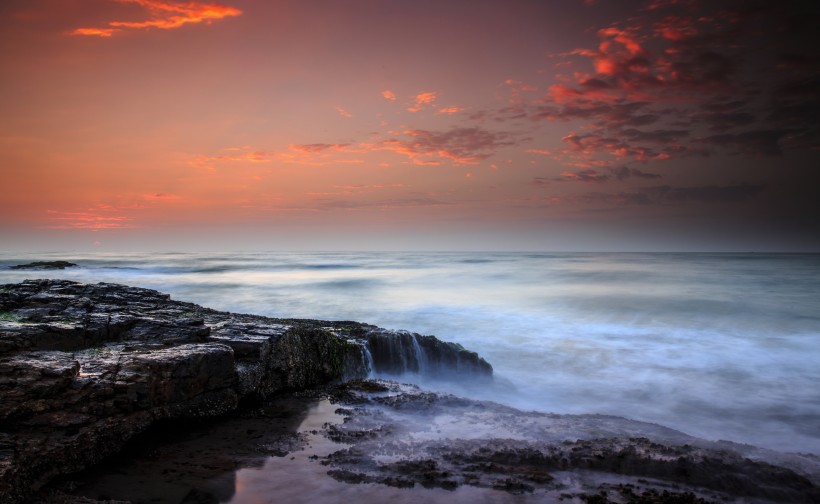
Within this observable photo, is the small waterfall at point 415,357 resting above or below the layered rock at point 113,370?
below

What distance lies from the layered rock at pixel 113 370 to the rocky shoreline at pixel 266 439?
16 millimetres

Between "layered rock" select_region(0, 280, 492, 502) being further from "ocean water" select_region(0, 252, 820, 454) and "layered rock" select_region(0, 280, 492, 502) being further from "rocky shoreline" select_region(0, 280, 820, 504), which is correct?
"ocean water" select_region(0, 252, 820, 454)

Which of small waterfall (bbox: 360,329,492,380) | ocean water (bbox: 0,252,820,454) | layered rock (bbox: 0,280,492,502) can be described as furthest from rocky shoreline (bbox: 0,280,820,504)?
ocean water (bbox: 0,252,820,454)

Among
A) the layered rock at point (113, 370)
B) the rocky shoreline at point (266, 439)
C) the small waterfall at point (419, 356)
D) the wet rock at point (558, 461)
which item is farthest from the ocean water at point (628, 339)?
the layered rock at point (113, 370)

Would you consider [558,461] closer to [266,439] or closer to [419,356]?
[266,439]

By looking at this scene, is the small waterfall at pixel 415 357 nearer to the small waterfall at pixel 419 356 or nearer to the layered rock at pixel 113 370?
the small waterfall at pixel 419 356

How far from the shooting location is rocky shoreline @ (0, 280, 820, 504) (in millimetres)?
4098

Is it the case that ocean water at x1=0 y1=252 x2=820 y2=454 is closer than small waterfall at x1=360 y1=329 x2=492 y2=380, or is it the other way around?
ocean water at x1=0 y1=252 x2=820 y2=454

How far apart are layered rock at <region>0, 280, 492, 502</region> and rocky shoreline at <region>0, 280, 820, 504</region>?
2cm

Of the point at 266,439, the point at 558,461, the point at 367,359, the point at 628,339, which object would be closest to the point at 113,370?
the point at 266,439

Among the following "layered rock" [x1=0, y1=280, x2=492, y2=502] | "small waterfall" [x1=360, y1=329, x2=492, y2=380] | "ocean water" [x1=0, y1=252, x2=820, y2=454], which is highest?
"layered rock" [x1=0, y1=280, x2=492, y2=502]

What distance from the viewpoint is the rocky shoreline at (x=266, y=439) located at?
410 cm

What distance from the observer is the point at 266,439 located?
5266mm

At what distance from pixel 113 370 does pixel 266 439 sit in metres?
1.81
